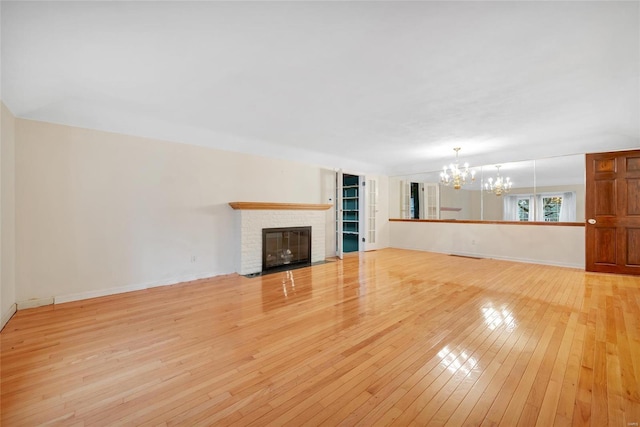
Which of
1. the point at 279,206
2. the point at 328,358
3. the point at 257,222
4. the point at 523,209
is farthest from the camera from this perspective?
the point at 523,209

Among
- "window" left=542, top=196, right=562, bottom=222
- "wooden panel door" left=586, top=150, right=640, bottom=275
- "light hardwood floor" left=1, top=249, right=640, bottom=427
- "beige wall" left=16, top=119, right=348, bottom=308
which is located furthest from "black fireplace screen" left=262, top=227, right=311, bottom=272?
"wooden panel door" left=586, top=150, right=640, bottom=275

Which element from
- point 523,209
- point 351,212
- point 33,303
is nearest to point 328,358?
point 33,303

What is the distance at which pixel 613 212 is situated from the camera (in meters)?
4.72

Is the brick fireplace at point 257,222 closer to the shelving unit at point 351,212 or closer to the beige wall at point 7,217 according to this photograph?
the shelving unit at point 351,212

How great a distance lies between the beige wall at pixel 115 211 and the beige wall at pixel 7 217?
0.09m

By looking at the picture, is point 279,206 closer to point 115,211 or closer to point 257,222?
point 257,222

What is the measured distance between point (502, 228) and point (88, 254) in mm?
7803

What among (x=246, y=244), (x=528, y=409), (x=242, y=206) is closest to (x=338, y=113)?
(x=242, y=206)

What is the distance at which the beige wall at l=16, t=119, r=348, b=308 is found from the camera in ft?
10.2

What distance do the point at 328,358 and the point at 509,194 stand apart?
601cm

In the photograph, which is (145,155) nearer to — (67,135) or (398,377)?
(67,135)

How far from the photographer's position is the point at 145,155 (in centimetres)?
Result: 387

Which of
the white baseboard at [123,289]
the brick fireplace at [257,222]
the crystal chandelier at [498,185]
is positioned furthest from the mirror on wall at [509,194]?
the white baseboard at [123,289]

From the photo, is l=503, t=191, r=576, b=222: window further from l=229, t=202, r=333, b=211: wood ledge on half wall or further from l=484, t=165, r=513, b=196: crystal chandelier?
l=229, t=202, r=333, b=211: wood ledge on half wall
